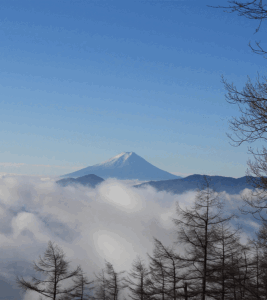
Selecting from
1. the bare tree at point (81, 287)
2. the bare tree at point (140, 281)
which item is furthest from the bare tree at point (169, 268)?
the bare tree at point (81, 287)

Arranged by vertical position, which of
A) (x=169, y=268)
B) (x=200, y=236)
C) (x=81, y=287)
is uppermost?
(x=200, y=236)

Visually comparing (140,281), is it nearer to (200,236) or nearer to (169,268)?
(169,268)

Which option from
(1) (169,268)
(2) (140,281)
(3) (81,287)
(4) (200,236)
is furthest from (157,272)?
(2) (140,281)

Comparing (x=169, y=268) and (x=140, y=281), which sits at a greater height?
(x=169, y=268)

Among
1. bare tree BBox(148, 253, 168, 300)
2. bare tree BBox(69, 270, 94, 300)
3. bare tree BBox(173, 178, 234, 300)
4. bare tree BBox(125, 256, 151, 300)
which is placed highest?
bare tree BBox(173, 178, 234, 300)

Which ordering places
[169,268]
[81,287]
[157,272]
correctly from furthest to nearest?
[81,287] → [157,272] → [169,268]

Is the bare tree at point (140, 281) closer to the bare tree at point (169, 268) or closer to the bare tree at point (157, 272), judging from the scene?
the bare tree at point (157, 272)

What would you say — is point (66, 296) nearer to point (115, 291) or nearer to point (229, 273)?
point (115, 291)

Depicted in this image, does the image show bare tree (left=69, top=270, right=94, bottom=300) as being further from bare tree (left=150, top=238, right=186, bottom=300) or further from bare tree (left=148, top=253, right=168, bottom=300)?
bare tree (left=150, top=238, right=186, bottom=300)

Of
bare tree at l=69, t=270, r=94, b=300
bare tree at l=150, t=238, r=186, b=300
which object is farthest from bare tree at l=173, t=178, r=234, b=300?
bare tree at l=69, t=270, r=94, b=300

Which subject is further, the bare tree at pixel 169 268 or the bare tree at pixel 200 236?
the bare tree at pixel 169 268
